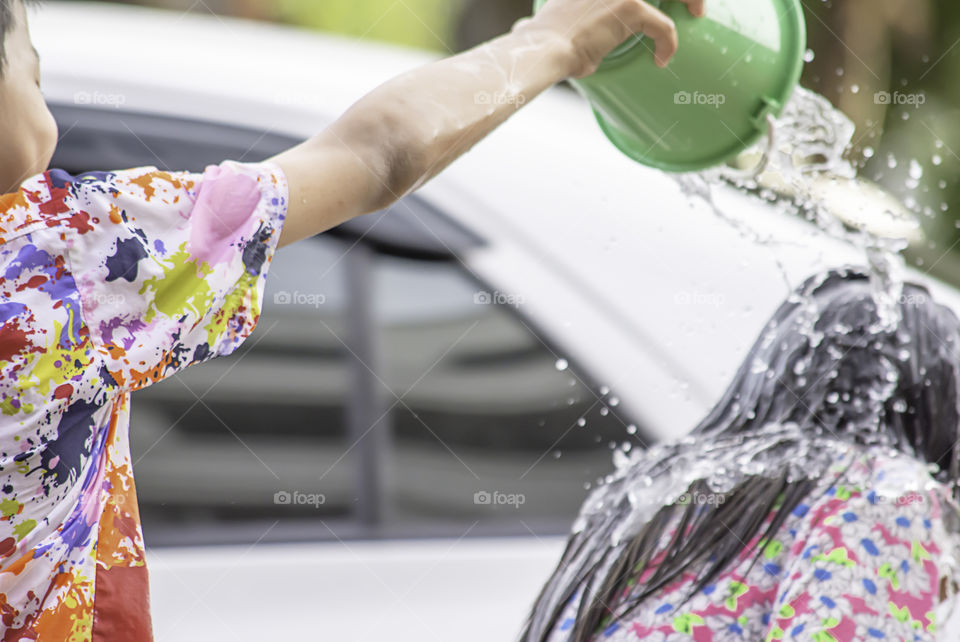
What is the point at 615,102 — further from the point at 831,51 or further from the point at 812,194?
the point at 831,51

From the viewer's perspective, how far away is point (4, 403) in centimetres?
84

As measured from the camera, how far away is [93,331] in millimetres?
858

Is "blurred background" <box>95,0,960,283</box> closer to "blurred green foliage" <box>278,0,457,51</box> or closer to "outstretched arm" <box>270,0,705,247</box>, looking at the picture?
"blurred green foliage" <box>278,0,457,51</box>

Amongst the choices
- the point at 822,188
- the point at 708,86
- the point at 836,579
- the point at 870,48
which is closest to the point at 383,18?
the point at 870,48

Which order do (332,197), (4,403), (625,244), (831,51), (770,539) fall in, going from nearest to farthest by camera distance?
(4,403)
(332,197)
(770,539)
(625,244)
(831,51)

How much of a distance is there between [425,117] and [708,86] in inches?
22.8

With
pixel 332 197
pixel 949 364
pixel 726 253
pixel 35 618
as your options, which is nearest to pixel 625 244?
pixel 726 253

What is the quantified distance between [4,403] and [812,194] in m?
1.50

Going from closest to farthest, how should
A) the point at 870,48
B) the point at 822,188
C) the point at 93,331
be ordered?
the point at 93,331 → the point at 822,188 → the point at 870,48

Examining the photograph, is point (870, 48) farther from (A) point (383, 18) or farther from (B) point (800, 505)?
(B) point (800, 505)

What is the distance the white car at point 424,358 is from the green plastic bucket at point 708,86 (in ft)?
1.03

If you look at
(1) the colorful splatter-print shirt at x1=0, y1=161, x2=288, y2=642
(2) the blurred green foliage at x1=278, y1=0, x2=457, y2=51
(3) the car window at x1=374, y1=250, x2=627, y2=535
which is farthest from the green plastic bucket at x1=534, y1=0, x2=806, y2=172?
(2) the blurred green foliage at x1=278, y1=0, x2=457, y2=51

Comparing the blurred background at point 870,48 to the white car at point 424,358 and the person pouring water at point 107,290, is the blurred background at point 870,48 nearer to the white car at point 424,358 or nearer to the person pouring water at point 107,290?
the white car at point 424,358

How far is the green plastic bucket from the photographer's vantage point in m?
1.39
